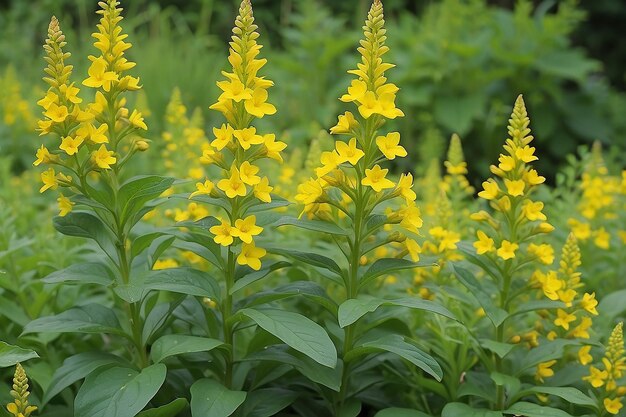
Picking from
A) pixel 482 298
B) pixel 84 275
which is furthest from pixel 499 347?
pixel 84 275

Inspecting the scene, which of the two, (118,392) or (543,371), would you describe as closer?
(118,392)

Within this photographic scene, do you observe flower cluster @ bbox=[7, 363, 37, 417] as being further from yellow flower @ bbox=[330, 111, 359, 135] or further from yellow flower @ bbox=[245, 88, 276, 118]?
yellow flower @ bbox=[330, 111, 359, 135]

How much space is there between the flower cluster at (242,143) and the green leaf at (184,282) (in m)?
0.13

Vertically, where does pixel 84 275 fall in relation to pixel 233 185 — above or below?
below

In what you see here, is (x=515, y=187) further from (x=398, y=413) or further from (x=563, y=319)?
(x=398, y=413)

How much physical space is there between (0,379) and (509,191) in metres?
1.79

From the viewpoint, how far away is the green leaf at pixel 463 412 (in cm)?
246

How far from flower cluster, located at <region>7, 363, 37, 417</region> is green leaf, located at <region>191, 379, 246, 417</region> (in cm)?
42

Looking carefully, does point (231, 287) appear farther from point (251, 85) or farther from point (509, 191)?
point (509, 191)

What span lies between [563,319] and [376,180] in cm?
88

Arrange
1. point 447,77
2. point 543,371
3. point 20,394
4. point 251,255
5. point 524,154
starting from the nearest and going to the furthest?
point 20,394 → point 251,255 → point 524,154 → point 543,371 → point 447,77

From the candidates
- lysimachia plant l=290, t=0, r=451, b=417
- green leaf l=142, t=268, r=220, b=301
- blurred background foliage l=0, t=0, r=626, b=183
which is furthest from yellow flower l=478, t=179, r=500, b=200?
blurred background foliage l=0, t=0, r=626, b=183

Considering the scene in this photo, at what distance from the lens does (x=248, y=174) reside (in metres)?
2.35

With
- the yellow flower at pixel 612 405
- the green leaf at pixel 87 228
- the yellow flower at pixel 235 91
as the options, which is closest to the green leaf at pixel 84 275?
the green leaf at pixel 87 228
